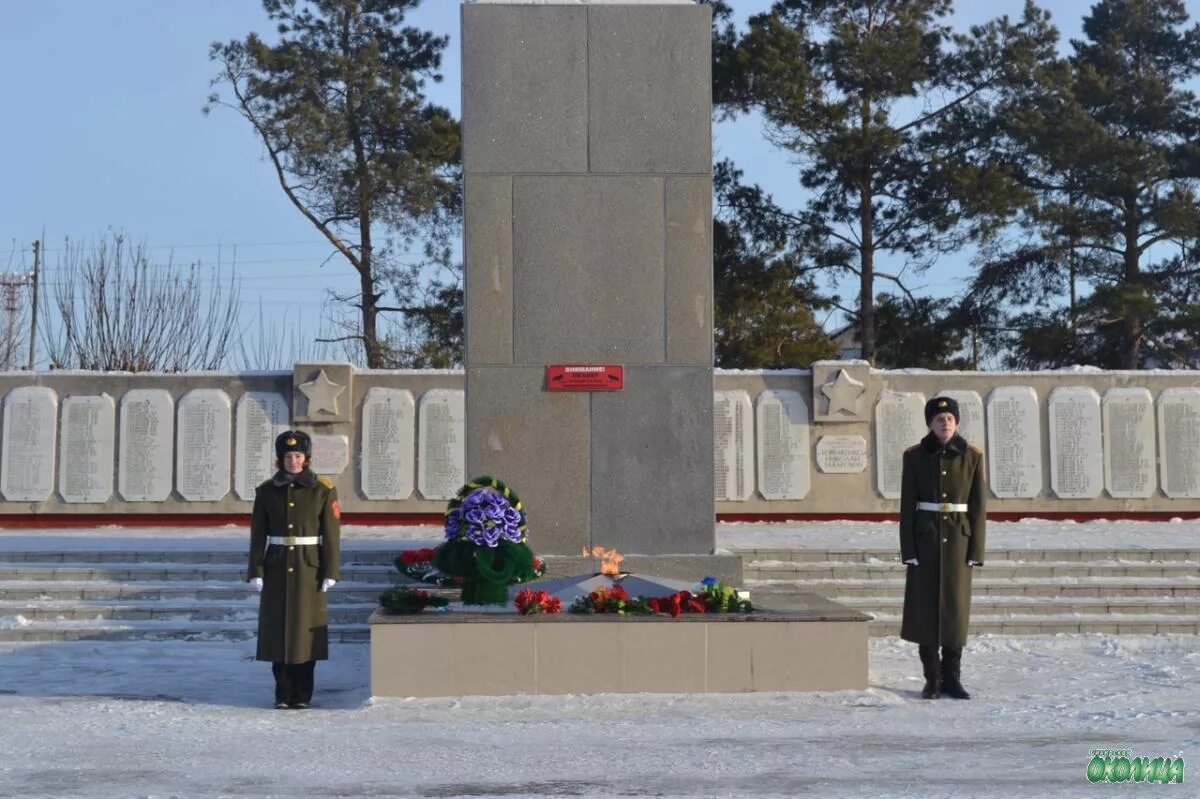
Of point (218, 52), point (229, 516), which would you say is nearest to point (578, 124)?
point (229, 516)

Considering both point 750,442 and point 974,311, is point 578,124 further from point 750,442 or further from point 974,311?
point 974,311

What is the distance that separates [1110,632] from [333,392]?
8053mm

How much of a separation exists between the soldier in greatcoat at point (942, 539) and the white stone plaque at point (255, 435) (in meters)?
8.22

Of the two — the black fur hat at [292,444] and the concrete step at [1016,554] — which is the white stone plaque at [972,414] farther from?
the black fur hat at [292,444]

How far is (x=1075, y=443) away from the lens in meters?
14.4

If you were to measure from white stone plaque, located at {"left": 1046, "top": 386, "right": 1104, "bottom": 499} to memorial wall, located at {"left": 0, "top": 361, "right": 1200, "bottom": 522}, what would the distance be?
15 millimetres

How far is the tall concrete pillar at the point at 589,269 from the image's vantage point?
9.02 metres

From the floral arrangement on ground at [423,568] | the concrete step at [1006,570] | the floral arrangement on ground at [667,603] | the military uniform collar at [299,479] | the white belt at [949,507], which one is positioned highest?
the military uniform collar at [299,479]

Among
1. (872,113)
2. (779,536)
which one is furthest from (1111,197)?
(779,536)

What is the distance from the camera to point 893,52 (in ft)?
69.5

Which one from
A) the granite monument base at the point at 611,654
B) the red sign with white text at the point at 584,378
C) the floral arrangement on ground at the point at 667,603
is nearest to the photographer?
the granite monument base at the point at 611,654

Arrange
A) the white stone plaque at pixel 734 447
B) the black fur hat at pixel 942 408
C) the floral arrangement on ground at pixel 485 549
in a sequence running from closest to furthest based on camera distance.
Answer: the black fur hat at pixel 942 408 < the floral arrangement on ground at pixel 485 549 < the white stone plaque at pixel 734 447

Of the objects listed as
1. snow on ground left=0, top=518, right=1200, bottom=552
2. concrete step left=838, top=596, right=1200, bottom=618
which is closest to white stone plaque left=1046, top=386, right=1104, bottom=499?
snow on ground left=0, top=518, right=1200, bottom=552
